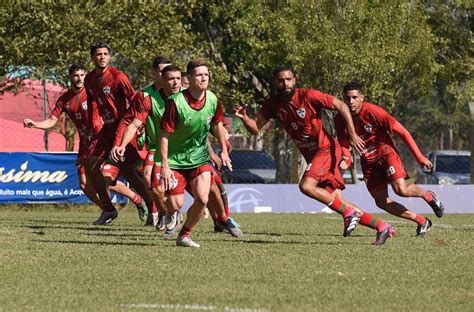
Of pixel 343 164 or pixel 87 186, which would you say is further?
pixel 87 186

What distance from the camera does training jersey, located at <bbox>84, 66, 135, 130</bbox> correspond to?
13453mm

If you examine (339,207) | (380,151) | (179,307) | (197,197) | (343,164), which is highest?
(380,151)

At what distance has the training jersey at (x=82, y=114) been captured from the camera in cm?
1391

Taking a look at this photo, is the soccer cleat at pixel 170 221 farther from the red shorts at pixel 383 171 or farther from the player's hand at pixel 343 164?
the red shorts at pixel 383 171

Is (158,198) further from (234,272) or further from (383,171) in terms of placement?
(234,272)

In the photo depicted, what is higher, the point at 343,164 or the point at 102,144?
the point at 102,144

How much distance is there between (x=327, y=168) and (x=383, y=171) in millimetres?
1079

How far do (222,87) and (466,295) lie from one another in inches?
830

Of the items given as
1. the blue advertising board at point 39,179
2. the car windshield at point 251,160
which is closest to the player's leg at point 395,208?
the blue advertising board at point 39,179

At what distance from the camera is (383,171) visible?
12.6m

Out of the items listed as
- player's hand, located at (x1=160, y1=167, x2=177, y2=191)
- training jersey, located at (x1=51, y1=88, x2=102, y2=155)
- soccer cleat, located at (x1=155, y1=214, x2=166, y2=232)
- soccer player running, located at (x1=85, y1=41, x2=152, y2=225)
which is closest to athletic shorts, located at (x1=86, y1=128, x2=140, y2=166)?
soccer player running, located at (x1=85, y1=41, x2=152, y2=225)

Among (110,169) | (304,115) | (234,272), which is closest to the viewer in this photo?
(234,272)

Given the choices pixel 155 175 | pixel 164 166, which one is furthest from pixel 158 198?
pixel 164 166

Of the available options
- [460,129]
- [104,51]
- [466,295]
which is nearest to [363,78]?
[104,51]
